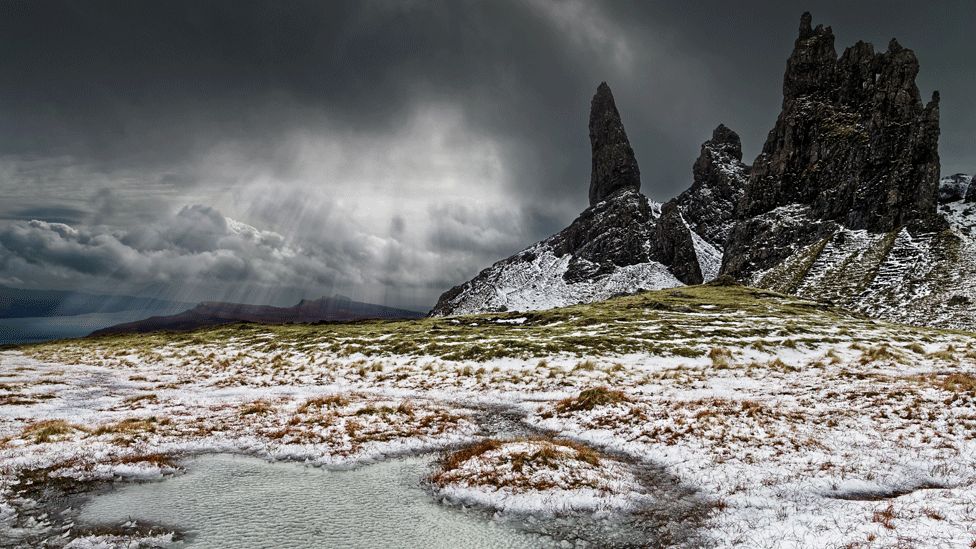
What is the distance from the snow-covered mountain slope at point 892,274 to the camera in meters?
120

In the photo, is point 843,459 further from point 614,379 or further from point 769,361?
point 769,361

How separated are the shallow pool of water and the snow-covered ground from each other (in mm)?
1212

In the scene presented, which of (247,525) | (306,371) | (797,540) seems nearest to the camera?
(797,540)

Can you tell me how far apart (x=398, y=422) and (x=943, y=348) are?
5218cm

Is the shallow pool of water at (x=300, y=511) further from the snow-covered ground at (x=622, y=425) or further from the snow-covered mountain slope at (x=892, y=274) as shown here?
the snow-covered mountain slope at (x=892, y=274)

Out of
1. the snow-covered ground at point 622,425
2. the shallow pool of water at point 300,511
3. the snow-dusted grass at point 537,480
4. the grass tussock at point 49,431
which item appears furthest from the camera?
the grass tussock at point 49,431

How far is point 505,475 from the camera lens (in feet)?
44.9

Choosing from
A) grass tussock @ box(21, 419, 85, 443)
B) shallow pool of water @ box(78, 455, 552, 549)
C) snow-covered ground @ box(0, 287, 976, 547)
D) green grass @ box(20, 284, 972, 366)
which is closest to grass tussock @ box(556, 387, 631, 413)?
snow-covered ground @ box(0, 287, 976, 547)

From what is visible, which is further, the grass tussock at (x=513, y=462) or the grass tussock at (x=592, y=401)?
the grass tussock at (x=592, y=401)

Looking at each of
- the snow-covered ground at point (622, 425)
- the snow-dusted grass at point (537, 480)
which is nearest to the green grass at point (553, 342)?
the snow-covered ground at point (622, 425)

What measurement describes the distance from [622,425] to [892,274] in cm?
17808

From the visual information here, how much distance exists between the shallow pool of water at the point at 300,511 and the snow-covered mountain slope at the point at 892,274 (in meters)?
144

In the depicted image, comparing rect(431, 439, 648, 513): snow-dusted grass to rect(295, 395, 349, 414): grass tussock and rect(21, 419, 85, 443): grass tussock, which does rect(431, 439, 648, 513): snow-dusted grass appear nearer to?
rect(295, 395, 349, 414): grass tussock

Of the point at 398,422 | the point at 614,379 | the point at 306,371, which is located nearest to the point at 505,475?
the point at 398,422
